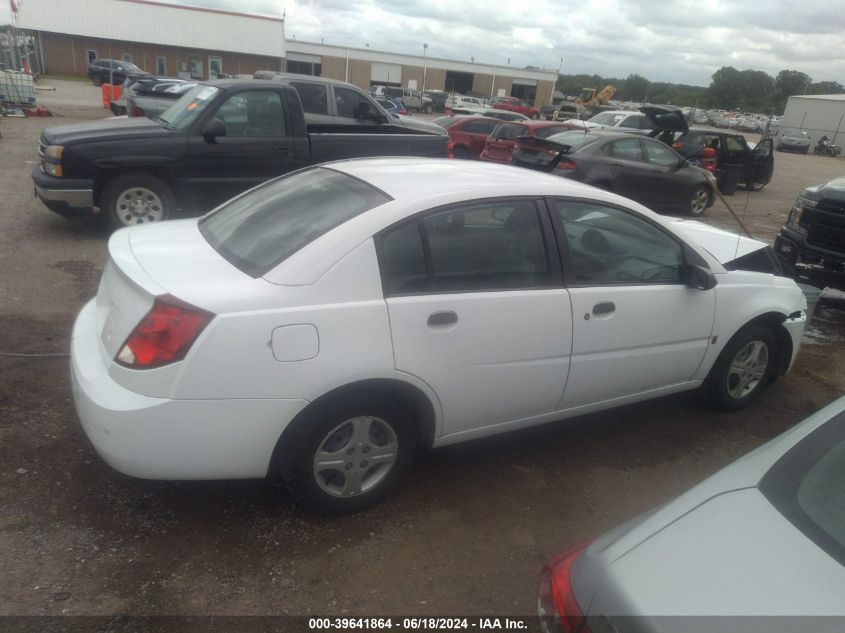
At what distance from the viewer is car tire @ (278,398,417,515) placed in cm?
277

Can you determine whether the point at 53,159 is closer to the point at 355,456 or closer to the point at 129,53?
the point at 355,456

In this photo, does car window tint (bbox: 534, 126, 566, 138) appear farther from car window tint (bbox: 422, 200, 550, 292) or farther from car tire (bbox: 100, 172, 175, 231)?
car window tint (bbox: 422, 200, 550, 292)

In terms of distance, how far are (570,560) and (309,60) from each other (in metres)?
59.6

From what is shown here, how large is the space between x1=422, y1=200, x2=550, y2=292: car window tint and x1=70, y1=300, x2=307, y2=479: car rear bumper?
3.18 feet

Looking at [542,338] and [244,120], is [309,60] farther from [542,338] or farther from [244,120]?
[542,338]

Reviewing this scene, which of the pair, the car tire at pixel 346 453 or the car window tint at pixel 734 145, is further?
the car window tint at pixel 734 145

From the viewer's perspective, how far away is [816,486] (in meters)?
1.78

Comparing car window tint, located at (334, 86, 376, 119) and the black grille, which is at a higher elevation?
car window tint, located at (334, 86, 376, 119)

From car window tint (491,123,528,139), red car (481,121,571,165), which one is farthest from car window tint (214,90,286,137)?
car window tint (491,123,528,139)

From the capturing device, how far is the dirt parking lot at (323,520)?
2576 millimetres

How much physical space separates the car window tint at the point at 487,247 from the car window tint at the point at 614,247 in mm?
218

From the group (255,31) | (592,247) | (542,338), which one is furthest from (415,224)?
(255,31)

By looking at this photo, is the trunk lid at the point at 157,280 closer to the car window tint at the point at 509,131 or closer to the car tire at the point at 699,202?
the car tire at the point at 699,202

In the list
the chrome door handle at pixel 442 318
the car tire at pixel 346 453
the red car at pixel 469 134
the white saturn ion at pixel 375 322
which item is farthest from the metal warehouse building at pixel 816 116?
the car tire at pixel 346 453
